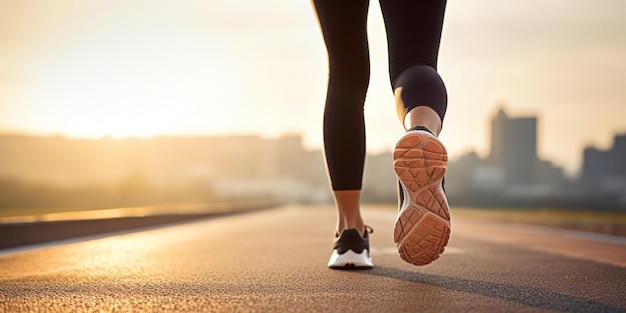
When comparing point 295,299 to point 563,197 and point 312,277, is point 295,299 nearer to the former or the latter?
point 312,277

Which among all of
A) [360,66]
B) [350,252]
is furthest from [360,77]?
[350,252]

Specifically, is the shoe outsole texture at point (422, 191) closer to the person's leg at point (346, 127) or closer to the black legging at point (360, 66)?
the black legging at point (360, 66)

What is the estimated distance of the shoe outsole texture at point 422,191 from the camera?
2.31 m

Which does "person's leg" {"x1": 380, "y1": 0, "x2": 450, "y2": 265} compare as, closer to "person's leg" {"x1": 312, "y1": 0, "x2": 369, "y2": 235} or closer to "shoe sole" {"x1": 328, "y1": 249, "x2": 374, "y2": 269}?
"person's leg" {"x1": 312, "y1": 0, "x2": 369, "y2": 235}

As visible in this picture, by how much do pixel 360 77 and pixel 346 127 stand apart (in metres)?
0.24

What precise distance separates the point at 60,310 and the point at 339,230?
4.88ft

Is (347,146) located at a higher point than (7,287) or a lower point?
higher

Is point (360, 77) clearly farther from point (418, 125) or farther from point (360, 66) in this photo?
point (418, 125)

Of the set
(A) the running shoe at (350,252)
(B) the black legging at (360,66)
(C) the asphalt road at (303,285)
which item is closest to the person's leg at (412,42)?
(B) the black legging at (360,66)

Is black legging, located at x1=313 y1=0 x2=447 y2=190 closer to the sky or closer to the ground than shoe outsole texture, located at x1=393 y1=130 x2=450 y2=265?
closer to the sky

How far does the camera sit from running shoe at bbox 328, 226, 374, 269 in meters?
3.33

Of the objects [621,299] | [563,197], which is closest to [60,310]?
[621,299]

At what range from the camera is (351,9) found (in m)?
3.07

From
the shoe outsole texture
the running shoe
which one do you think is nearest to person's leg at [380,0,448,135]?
the shoe outsole texture
